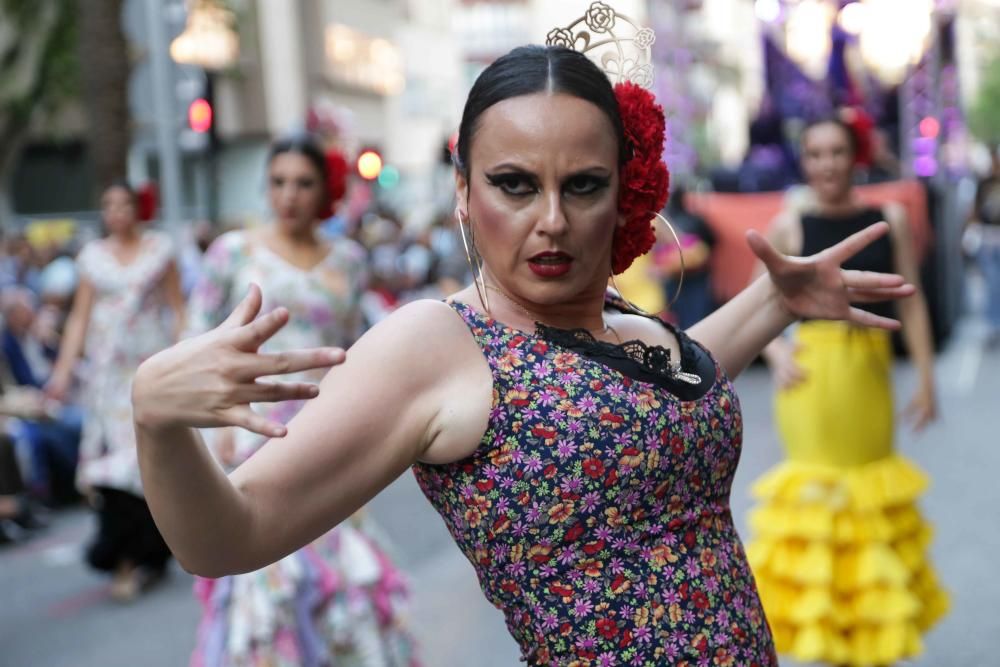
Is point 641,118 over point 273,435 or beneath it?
over

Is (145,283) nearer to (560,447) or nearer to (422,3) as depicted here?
(560,447)

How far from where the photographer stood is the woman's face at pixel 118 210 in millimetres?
7590

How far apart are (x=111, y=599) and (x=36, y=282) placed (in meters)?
7.87

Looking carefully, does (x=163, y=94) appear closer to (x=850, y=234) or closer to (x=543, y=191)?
(x=850, y=234)

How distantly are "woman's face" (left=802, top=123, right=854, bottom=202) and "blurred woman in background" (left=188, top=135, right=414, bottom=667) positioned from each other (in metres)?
1.97

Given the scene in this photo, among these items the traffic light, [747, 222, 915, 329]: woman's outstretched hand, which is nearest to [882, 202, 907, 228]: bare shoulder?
[747, 222, 915, 329]: woman's outstretched hand

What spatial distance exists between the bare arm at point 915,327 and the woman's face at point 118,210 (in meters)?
4.21

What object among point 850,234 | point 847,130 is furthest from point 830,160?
point 850,234

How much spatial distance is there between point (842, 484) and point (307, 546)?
2096 mm

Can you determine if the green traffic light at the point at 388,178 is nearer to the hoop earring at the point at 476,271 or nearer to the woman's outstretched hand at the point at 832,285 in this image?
the woman's outstretched hand at the point at 832,285

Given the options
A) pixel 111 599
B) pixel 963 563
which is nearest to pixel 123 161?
pixel 111 599

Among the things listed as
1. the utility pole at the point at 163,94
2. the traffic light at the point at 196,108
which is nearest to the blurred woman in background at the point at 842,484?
the utility pole at the point at 163,94

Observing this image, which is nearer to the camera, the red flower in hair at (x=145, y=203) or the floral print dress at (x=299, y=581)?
the floral print dress at (x=299, y=581)

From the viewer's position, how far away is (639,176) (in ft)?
7.43
